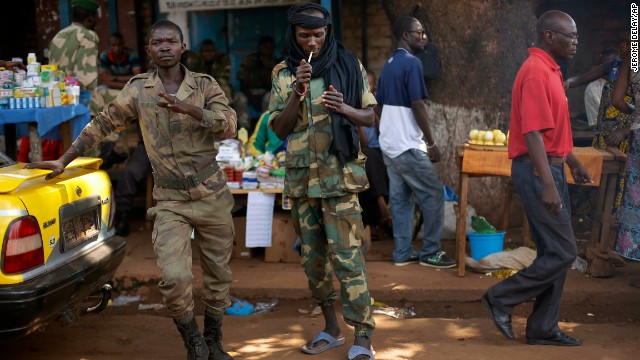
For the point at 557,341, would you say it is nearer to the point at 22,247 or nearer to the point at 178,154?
the point at 178,154

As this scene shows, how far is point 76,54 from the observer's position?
24.0ft

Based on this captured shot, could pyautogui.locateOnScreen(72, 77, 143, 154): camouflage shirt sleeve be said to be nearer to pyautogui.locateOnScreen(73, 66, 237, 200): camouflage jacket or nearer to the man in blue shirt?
pyautogui.locateOnScreen(73, 66, 237, 200): camouflage jacket

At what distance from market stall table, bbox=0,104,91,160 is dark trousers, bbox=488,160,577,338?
366cm

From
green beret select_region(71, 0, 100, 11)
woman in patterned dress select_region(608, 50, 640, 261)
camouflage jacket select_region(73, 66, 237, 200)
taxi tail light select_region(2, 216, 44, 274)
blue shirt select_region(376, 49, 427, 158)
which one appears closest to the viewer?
taxi tail light select_region(2, 216, 44, 274)

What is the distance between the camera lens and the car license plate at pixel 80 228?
4355mm

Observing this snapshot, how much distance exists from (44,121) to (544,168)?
3875 millimetres

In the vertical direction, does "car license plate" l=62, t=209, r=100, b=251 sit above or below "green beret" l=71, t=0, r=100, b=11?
below

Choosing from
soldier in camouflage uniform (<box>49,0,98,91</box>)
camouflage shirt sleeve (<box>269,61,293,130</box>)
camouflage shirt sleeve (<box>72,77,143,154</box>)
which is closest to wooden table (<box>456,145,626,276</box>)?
camouflage shirt sleeve (<box>269,61,293,130</box>)

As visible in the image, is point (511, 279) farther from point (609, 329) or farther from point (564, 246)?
point (609, 329)

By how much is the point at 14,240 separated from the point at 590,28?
855 centimetres

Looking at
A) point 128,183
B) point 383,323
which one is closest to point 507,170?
point 383,323

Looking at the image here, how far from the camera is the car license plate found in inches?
171

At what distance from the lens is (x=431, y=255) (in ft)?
21.9

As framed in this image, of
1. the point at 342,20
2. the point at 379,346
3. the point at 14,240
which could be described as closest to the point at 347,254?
the point at 379,346
